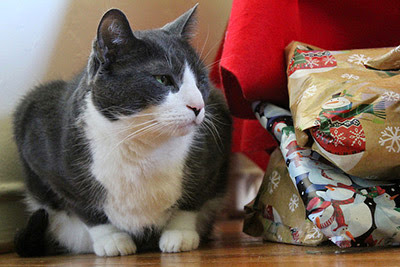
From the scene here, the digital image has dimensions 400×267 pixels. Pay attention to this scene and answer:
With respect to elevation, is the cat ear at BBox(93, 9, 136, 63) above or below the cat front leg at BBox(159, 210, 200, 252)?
above

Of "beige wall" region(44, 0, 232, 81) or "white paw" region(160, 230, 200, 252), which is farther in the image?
"beige wall" region(44, 0, 232, 81)

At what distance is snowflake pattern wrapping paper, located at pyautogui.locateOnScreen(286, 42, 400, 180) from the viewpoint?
0.99 m

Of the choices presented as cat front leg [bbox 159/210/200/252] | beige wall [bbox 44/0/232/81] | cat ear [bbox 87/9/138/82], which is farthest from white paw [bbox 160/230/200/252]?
beige wall [bbox 44/0/232/81]

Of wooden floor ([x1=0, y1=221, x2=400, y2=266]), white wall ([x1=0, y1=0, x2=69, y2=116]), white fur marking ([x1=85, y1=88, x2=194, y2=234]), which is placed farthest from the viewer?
white wall ([x1=0, y1=0, x2=69, y2=116])

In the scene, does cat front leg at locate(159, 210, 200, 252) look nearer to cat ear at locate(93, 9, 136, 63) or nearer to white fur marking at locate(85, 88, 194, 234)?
white fur marking at locate(85, 88, 194, 234)

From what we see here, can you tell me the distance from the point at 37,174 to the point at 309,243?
723mm

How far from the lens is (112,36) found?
106cm

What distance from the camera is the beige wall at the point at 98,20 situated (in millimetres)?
1524

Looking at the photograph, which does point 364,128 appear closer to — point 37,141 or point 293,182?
point 293,182

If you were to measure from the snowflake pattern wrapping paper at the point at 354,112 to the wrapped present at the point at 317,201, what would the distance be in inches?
1.6

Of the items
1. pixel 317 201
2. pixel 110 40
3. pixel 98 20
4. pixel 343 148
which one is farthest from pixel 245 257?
pixel 98 20

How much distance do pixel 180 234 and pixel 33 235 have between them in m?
0.39

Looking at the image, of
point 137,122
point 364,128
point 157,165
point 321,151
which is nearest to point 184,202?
point 157,165

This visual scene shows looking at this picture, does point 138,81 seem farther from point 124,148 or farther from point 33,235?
point 33,235
